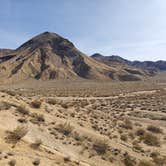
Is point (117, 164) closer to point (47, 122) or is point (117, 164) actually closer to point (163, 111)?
point (47, 122)

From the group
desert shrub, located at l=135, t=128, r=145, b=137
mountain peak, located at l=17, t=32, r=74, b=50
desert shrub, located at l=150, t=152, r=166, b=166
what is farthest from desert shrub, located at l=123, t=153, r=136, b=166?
mountain peak, located at l=17, t=32, r=74, b=50

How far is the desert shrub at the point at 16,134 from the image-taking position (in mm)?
14202

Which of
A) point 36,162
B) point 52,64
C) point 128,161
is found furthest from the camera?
point 52,64

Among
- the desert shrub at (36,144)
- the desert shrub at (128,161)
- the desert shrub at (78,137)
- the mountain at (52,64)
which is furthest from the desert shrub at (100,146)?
the mountain at (52,64)

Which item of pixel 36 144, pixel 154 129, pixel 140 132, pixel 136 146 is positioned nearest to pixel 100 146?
pixel 136 146

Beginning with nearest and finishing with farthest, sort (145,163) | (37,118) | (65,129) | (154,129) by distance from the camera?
1. (145,163)
2. (65,129)
3. (37,118)
4. (154,129)

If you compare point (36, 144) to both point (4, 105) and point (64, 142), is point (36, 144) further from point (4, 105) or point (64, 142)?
point (4, 105)

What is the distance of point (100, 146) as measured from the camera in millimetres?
16578

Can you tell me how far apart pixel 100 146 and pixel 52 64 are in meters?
136

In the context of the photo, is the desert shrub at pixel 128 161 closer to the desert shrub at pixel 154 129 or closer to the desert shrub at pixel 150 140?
the desert shrub at pixel 150 140

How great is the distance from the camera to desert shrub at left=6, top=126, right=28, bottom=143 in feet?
46.6

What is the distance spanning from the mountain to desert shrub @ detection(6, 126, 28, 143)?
115m

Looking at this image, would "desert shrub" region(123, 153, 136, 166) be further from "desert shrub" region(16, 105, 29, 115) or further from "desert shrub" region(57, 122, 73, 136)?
"desert shrub" region(16, 105, 29, 115)

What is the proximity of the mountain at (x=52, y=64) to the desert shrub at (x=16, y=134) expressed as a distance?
378ft
